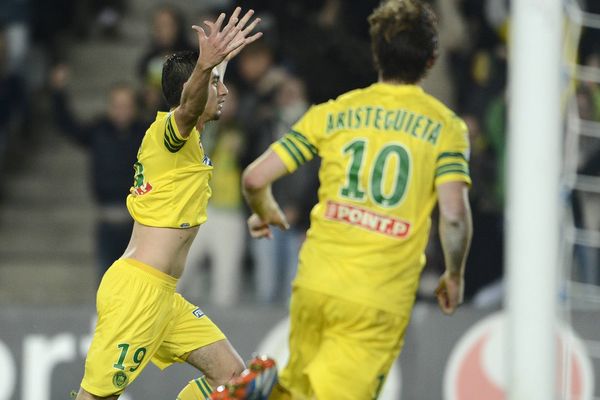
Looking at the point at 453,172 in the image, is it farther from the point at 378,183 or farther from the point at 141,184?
the point at 141,184

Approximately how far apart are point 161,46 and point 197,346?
205 inches

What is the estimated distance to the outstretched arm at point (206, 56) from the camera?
5.39 m

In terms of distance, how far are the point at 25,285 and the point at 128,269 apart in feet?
20.4

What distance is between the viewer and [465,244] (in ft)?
17.3

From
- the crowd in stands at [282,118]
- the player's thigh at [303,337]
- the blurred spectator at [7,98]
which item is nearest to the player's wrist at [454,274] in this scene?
the player's thigh at [303,337]

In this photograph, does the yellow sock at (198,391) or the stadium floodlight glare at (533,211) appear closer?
the stadium floodlight glare at (533,211)

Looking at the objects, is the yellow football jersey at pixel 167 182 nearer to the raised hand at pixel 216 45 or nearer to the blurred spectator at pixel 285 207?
the raised hand at pixel 216 45

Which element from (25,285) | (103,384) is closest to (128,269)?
(103,384)

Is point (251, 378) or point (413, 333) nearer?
point (251, 378)

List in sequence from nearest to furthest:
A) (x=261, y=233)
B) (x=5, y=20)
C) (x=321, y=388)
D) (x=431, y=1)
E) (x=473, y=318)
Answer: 1. (x=321, y=388)
2. (x=261, y=233)
3. (x=473, y=318)
4. (x=431, y=1)
5. (x=5, y=20)

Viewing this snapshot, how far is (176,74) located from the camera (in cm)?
582

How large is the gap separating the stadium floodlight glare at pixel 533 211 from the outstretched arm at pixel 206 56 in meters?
1.10

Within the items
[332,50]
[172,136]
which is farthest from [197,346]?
[332,50]

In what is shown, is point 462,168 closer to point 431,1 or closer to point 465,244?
point 465,244
